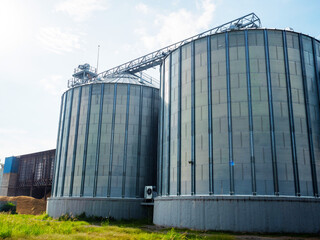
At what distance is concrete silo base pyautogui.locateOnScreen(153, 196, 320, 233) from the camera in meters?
20.2

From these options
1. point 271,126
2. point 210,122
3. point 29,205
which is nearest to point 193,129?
point 210,122

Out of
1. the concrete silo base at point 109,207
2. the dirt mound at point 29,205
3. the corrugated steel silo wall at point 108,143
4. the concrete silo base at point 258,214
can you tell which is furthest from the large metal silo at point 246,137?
the dirt mound at point 29,205

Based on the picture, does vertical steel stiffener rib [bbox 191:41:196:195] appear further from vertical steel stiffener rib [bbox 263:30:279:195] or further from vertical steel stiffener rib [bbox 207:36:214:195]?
vertical steel stiffener rib [bbox 263:30:279:195]

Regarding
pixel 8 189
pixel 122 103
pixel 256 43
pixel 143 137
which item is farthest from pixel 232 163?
pixel 8 189

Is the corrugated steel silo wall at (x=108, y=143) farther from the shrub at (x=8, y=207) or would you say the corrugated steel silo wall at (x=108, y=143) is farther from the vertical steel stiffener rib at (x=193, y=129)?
the shrub at (x=8, y=207)

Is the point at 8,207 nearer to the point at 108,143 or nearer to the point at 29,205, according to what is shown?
the point at 29,205

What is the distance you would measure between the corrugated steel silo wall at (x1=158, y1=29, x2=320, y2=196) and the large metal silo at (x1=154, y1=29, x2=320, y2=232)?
0.23 ft

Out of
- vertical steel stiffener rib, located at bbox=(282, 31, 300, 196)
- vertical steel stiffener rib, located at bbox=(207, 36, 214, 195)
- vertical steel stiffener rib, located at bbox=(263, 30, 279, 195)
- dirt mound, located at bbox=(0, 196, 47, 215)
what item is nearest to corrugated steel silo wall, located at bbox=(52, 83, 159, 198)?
vertical steel stiffener rib, located at bbox=(207, 36, 214, 195)

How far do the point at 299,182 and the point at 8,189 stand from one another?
63.7m

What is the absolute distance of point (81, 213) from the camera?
31156 millimetres

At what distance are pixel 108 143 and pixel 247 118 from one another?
51.7ft

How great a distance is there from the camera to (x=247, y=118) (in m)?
22.6

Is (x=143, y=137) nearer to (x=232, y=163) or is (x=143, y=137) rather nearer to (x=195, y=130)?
(x=195, y=130)

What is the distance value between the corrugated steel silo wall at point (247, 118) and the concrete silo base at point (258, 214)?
635mm
